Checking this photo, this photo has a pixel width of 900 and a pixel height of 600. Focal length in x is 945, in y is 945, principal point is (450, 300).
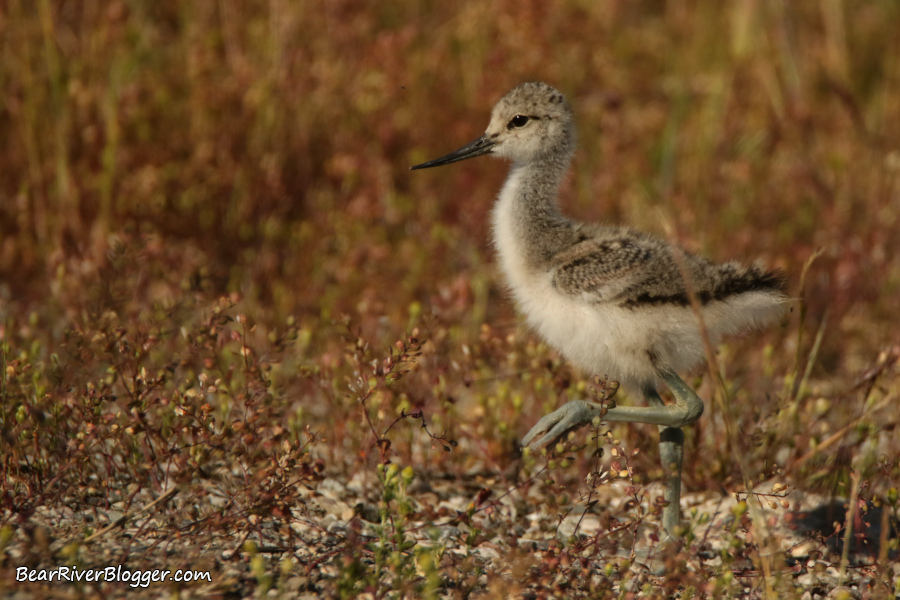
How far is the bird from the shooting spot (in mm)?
2580

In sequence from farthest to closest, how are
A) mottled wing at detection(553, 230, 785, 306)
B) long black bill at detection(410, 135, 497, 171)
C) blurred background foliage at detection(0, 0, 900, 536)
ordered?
blurred background foliage at detection(0, 0, 900, 536), long black bill at detection(410, 135, 497, 171), mottled wing at detection(553, 230, 785, 306)

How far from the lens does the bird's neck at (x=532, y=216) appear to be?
9.14ft

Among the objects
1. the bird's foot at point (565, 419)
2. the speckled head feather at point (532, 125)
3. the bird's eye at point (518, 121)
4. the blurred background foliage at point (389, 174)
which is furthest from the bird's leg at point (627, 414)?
the bird's eye at point (518, 121)

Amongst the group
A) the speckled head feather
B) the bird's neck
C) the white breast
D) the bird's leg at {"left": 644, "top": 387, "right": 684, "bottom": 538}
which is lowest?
the bird's leg at {"left": 644, "top": 387, "right": 684, "bottom": 538}

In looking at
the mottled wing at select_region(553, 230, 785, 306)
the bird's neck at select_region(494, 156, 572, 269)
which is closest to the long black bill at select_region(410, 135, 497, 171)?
the bird's neck at select_region(494, 156, 572, 269)

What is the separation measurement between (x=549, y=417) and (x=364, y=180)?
7.39 feet

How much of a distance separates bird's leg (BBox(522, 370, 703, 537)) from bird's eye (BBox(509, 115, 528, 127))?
100 cm

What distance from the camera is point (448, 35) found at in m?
5.18

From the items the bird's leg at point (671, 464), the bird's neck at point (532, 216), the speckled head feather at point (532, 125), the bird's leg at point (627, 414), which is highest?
the speckled head feather at point (532, 125)

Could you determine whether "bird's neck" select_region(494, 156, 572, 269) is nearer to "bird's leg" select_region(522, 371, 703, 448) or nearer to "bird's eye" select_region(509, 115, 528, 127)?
"bird's eye" select_region(509, 115, 528, 127)

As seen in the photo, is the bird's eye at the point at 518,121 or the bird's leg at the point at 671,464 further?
the bird's eye at the point at 518,121

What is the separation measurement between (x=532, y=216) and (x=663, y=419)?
717 millimetres

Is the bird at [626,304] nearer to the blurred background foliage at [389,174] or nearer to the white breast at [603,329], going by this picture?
the white breast at [603,329]

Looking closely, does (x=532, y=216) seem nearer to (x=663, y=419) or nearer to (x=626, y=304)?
(x=626, y=304)
